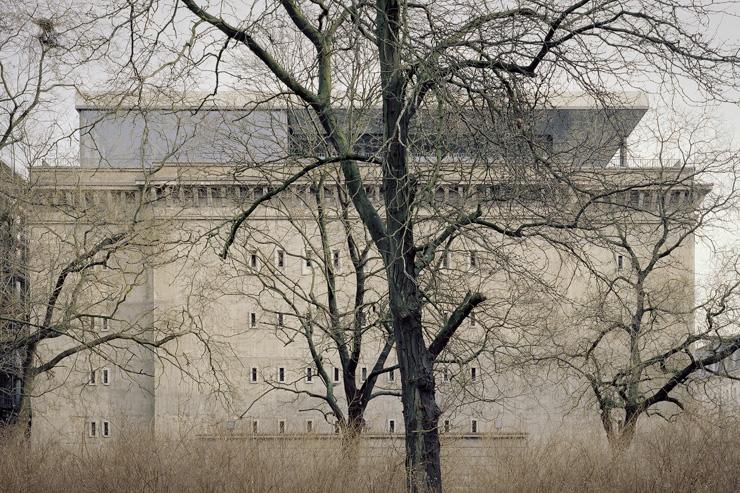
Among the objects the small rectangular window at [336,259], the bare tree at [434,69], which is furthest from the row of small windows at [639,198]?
the small rectangular window at [336,259]

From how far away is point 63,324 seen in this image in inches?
695

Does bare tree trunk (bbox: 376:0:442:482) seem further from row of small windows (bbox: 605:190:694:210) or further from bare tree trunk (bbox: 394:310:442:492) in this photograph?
row of small windows (bbox: 605:190:694:210)

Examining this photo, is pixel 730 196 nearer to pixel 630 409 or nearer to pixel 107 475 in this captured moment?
pixel 630 409

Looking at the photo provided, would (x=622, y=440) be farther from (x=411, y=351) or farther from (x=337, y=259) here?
(x=337, y=259)

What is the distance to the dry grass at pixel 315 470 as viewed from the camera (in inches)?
476

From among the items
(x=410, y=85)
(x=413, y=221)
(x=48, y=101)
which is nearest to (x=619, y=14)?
(x=410, y=85)

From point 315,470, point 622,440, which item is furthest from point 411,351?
point 622,440

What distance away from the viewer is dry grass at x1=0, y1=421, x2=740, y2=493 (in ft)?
39.6

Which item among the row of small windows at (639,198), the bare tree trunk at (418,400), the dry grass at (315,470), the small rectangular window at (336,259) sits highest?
the small rectangular window at (336,259)

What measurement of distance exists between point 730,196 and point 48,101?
13.7m

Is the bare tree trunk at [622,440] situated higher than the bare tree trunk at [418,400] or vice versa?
the bare tree trunk at [418,400]

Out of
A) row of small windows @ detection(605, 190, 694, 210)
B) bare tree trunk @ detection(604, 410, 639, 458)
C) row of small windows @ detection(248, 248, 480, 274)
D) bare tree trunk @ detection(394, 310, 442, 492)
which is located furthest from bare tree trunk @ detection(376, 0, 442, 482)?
bare tree trunk @ detection(604, 410, 639, 458)

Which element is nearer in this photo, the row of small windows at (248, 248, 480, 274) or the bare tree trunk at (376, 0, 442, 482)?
the bare tree trunk at (376, 0, 442, 482)

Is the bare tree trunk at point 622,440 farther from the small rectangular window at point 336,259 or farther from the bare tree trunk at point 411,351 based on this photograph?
the small rectangular window at point 336,259
